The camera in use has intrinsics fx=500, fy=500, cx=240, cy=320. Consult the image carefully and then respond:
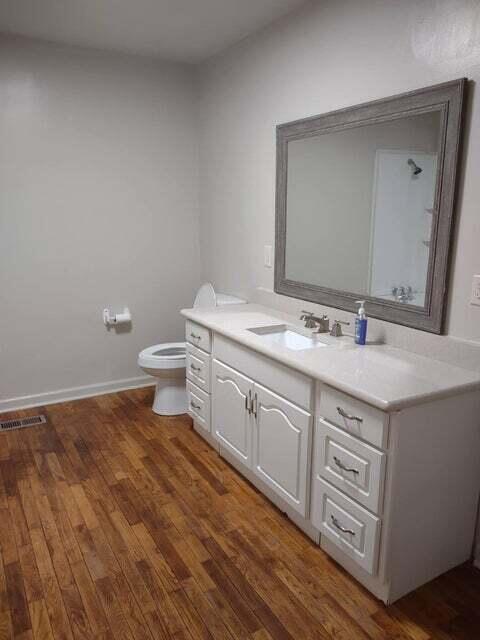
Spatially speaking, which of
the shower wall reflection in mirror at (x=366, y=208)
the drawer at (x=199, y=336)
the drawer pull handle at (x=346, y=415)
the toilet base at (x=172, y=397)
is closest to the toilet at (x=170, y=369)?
the toilet base at (x=172, y=397)

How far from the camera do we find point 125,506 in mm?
2445

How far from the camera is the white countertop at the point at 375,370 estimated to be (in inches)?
66.7

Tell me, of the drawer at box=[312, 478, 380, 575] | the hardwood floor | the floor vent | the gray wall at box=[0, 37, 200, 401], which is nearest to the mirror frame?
the drawer at box=[312, 478, 380, 575]

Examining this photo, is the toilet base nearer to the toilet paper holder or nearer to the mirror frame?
the toilet paper holder

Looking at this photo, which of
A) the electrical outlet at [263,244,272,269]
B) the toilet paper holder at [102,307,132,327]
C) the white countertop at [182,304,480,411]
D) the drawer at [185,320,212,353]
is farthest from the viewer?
the toilet paper holder at [102,307,132,327]

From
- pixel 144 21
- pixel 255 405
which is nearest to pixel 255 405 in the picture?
pixel 255 405

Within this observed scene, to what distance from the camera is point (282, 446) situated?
7.32 ft

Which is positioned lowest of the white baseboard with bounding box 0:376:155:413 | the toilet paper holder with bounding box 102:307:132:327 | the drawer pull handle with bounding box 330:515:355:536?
the white baseboard with bounding box 0:376:155:413

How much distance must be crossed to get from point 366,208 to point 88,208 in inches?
81.8

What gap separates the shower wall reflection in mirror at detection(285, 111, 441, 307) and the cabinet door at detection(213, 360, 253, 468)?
70cm

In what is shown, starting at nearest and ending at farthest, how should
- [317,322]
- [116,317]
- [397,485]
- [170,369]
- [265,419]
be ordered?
[397,485], [265,419], [317,322], [170,369], [116,317]

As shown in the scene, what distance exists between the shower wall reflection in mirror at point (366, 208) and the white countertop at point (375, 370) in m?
0.27

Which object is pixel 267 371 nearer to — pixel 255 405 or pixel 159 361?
pixel 255 405

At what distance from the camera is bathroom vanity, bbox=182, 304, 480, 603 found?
5.64 ft
